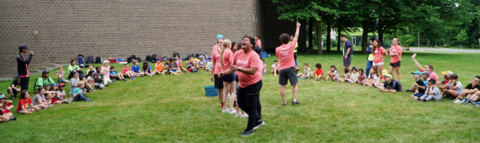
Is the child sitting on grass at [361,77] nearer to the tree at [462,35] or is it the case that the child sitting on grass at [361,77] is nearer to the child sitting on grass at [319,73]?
the child sitting on grass at [319,73]

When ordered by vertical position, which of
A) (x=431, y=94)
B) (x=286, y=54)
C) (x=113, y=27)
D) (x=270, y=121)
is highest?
(x=113, y=27)

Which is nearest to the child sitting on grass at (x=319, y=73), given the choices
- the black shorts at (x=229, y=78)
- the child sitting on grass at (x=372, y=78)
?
the child sitting on grass at (x=372, y=78)

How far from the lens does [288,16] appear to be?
1013 inches

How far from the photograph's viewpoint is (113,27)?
2127 cm

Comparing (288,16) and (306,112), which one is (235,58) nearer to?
(306,112)

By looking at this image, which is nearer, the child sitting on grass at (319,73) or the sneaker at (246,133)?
the sneaker at (246,133)

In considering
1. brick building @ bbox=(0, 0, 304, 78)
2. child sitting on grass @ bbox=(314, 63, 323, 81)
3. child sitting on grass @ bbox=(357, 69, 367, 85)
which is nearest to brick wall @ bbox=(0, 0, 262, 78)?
brick building @ bbox=(0, 0, 304, 78)

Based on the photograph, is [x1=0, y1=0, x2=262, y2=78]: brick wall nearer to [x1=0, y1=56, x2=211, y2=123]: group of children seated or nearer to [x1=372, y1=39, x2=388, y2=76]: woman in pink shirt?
[x1=0, y1=56, x2=211, y2=123]: group of children seated

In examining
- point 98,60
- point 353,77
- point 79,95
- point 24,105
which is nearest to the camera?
point 24,105

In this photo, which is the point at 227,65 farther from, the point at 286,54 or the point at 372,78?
the point at 372,78

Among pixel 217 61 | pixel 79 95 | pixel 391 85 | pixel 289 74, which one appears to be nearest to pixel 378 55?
pixel 391 85

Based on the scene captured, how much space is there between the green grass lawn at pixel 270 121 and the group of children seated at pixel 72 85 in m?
0.39

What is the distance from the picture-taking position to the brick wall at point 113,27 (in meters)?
19.9

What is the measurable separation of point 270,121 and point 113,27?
17.1 meters
